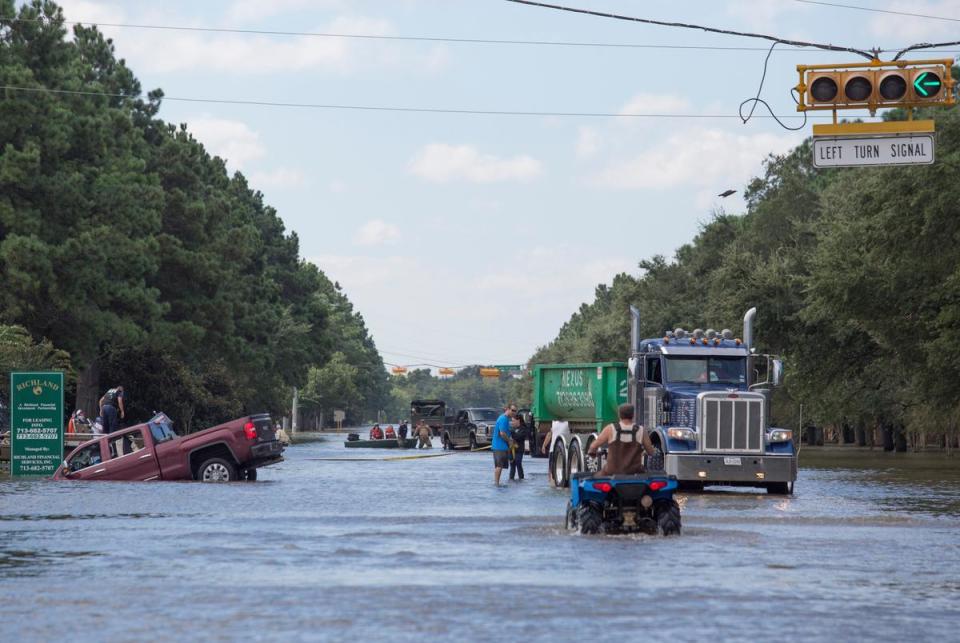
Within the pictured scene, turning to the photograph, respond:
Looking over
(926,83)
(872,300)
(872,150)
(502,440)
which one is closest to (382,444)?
(872,300)

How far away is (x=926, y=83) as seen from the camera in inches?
786

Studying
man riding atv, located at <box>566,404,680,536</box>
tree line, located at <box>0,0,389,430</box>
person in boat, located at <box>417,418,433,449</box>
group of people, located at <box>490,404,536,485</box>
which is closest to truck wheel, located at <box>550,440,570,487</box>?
group of people, located at <box>490,404,536,485</box>

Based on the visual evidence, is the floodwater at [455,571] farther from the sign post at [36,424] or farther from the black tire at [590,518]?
the sign post at [36,424]

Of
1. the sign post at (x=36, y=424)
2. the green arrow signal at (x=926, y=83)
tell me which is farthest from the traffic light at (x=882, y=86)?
the sign post at (x=36, y=424)

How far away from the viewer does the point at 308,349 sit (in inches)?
4134

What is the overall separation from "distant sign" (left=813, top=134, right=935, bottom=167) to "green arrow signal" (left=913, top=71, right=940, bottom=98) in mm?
1185

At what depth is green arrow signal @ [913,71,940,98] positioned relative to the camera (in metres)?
19.9

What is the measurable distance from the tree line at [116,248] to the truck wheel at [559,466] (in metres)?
19.1

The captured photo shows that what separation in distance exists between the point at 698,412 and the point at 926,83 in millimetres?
13080

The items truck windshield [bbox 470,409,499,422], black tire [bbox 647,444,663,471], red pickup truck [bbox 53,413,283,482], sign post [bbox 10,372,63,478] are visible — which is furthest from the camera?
truck windshield [bbox 470,409,499,422]

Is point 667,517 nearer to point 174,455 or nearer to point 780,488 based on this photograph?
point 780,488

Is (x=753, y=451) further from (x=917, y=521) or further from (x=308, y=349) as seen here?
(x=308, y=349)

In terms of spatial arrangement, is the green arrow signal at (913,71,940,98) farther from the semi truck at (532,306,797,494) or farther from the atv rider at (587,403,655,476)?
the semi truck at (532,306,797,494)

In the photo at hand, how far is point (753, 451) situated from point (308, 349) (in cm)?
7440
